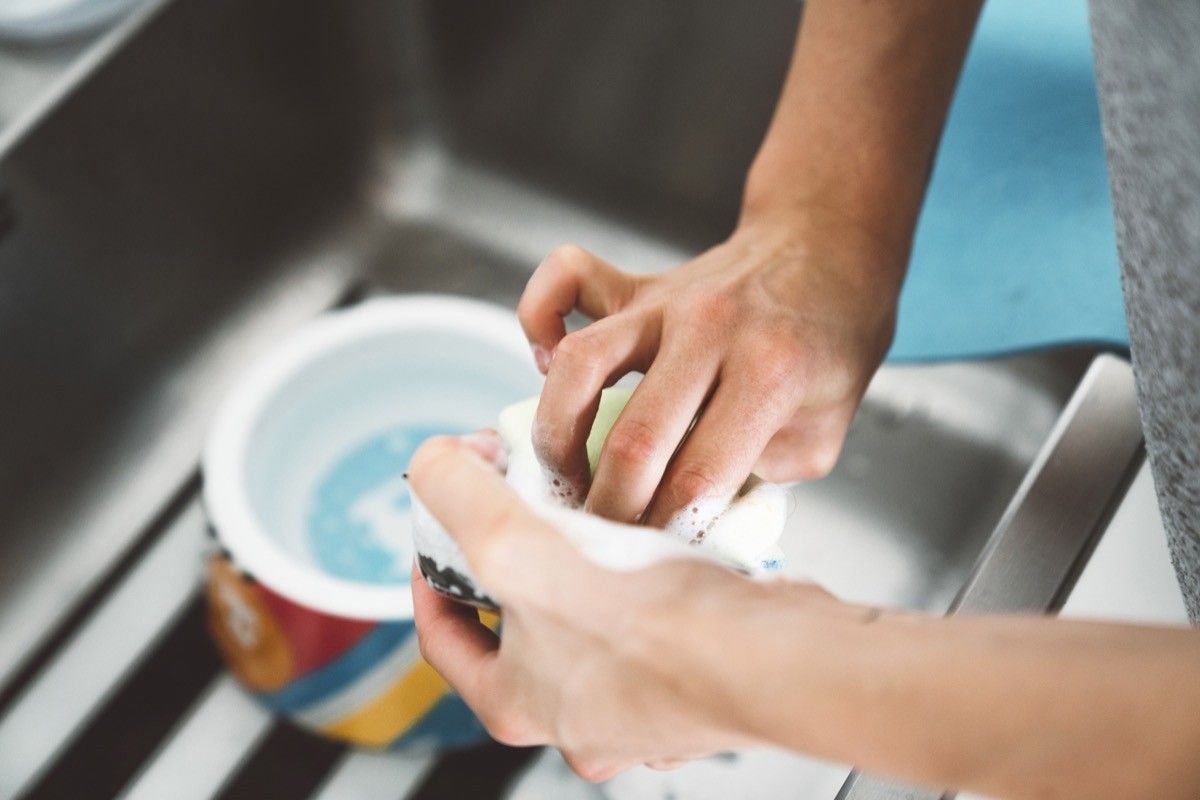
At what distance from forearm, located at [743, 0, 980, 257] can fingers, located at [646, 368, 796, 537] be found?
0.38 feet

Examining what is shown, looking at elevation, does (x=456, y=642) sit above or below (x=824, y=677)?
below

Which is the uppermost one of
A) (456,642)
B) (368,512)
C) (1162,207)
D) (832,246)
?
(1162,207)

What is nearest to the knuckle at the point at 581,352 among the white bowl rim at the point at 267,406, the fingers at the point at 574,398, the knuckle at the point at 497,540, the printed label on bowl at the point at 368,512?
the fingers at the point at 574,398

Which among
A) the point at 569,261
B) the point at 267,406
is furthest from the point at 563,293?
the point at 267,406

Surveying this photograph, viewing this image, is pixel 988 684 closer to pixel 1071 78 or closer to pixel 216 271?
pixel 1071 78

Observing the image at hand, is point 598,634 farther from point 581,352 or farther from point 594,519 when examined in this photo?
point 581,352

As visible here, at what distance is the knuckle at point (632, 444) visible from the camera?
37 cm

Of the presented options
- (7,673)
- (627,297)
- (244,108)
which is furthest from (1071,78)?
(7,673)

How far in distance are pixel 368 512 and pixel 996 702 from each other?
2.02 feet

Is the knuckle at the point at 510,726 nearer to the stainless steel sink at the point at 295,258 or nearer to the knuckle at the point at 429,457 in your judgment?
the knuckle at the point at 429,457

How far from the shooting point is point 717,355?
1.36 feet

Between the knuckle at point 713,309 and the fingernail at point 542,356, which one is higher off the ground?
the knuckle at point 713,309

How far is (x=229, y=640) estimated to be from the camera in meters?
0.69

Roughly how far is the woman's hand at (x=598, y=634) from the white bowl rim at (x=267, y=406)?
0.33 metres
